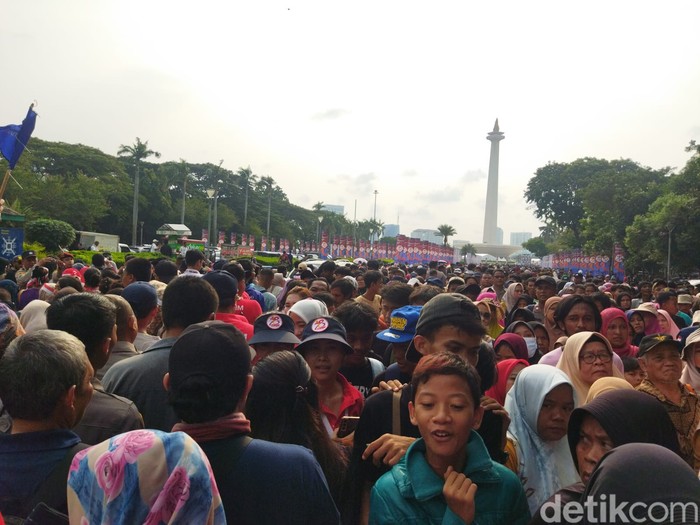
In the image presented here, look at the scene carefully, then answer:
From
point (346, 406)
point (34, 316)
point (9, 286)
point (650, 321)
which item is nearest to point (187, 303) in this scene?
point (346, 406)

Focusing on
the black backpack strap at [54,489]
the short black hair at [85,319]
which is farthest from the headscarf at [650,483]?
the short black hair at [85,319]

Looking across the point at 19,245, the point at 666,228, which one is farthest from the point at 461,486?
the point at 666,228

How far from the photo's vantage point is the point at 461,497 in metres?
2.16

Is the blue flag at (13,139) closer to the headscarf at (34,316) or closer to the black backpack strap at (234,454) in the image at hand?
the headscarf at (34,316)

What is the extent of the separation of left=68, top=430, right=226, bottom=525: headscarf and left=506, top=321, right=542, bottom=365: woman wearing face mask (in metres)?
4.73

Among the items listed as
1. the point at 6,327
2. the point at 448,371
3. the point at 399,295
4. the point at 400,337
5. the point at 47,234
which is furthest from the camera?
the point at 47,234

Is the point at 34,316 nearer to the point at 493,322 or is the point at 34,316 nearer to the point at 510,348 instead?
the point at 510,348

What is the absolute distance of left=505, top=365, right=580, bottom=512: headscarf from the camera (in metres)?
2.94

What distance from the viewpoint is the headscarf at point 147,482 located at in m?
1.62

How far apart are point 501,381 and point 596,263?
135ft

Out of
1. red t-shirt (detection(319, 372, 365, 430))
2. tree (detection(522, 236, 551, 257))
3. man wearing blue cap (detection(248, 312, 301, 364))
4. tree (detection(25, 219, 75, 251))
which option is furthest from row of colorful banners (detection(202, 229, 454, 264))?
tree (detection(522, 236, 551, 257))

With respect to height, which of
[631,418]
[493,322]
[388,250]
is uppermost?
[388,250]

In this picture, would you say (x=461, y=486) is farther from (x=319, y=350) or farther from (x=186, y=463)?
(x=319, y=350)

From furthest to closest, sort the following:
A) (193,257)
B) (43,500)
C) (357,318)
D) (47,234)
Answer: (47,234) < (193,257) < (357,318) < (43,500)
